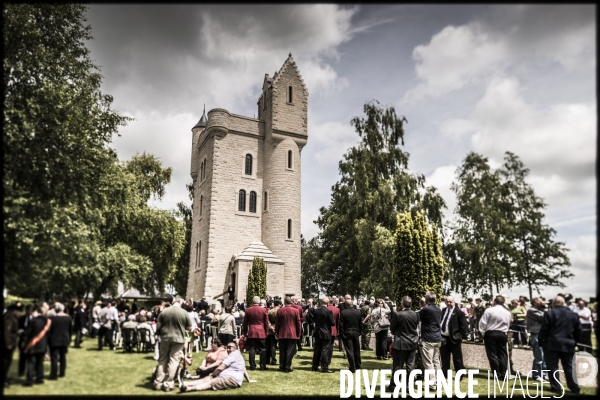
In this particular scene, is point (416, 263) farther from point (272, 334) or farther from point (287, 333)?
point (272, 334)

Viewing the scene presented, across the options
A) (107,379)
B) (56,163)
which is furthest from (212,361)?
(56,163)

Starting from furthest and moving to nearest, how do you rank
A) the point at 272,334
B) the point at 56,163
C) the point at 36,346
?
1. the point at 272,334
2. the point at 56,163
3. the point at 36,346

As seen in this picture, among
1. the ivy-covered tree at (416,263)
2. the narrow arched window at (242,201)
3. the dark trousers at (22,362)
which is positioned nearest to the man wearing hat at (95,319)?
the dark trousers at (22,362)

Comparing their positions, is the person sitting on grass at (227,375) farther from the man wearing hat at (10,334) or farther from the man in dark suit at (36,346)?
the man wearing hat at (10,334)

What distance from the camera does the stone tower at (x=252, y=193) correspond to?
32719mm

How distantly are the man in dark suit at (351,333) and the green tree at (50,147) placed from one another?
718cm

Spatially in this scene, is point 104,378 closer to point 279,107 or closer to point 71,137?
point 71,137

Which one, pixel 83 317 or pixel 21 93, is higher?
pixel 21 93

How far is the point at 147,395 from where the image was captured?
21.9ft

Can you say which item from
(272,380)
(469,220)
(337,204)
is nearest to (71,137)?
(272,380)

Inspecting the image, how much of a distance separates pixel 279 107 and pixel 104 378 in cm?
3152

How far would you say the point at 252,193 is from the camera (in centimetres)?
3559

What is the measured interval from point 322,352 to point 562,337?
6.15 m

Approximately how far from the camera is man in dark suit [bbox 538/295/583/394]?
962cm
